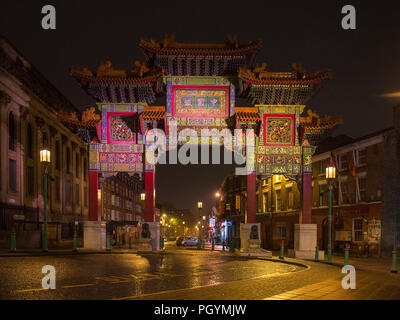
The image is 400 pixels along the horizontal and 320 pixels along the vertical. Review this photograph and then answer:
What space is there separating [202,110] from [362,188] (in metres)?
15.3

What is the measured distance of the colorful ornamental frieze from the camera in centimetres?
2373

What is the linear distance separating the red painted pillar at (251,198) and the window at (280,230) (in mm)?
18005

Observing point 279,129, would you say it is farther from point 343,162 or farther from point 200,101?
point 343,162

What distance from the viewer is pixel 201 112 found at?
2428cm

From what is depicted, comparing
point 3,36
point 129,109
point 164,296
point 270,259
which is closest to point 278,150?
point 270,259

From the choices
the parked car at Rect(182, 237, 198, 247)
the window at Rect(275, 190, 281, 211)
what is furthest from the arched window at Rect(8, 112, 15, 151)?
the window at Rect(275, 190, 281, 211)

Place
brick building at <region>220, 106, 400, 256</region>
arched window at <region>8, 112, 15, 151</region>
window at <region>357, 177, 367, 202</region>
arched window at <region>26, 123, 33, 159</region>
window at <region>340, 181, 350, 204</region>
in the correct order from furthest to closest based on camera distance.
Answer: arched window at <region>26, 123, 33, 159</region> < arched window at <region>8, 112, 15, 151</region> < window at <region>340, 181, 350, 204</region> < window at <region>357, 177, 367, 202</region> < brick building at <region>220, 106, 400, 256</region>

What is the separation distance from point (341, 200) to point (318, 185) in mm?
3334

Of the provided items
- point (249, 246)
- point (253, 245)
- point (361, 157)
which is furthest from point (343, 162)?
point (249, 246)

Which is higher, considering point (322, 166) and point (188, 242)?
point (322, 166)

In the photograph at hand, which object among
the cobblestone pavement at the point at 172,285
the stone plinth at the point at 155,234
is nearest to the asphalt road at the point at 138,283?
the cobblestone pavement at the point at 172,285

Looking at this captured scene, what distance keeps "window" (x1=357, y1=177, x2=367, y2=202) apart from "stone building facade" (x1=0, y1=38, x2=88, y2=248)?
911 inches

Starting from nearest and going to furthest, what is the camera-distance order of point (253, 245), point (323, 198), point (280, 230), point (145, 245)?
1. point (253, 245)
2. point (145, 245)
3. point (323, 198)
4. point (280, 230)

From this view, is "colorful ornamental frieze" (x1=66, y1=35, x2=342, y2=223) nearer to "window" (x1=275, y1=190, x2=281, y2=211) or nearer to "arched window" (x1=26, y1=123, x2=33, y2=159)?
"arched window" (x1=26, y1=123, x2=33, y2=159)
